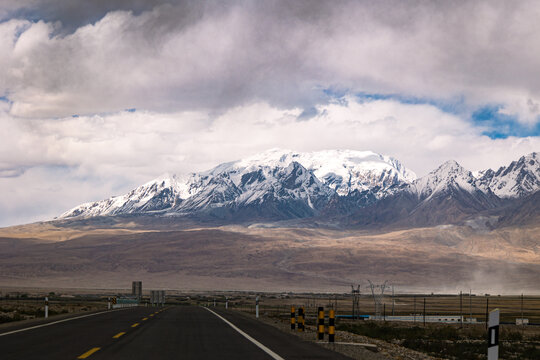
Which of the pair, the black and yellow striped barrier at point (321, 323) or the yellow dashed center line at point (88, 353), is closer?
the yellow dashed center line at point (88, 353)

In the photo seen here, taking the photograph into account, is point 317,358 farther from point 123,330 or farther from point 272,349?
point 123,330

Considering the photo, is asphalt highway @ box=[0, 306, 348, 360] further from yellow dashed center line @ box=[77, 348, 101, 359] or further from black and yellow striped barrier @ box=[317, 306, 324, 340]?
black and yellow striped barrier @ box=[317, 306, 324, 340]

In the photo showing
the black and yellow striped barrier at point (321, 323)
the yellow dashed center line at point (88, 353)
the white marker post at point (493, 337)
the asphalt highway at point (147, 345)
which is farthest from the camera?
the black and yellow striped barrier at point (321, 323)

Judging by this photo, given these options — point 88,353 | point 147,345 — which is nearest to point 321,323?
point 147,345

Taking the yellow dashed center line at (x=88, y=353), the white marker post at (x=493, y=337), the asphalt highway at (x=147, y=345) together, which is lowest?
the asphalt highway at (x=147, y=345)

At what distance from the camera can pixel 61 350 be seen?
16.9 m

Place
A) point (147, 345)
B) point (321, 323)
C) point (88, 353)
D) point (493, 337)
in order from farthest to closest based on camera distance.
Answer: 1. point (321, 323)
2. point (147, 345)
3. point (88, 353)
4. point (493, 337)

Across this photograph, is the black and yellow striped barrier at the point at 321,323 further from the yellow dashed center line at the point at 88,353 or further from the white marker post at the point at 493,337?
the white marker post at the point at 493,337

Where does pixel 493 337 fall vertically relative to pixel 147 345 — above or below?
above

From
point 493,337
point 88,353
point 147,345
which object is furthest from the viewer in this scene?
point 147,345

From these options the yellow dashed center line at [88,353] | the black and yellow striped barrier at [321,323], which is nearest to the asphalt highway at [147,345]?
the yellow dashed center line at [88,353]

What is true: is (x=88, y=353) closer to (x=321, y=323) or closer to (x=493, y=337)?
(x=321, y=323)

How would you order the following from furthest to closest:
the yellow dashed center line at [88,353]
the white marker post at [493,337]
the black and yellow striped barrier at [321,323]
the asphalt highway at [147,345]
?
the black and yellow striped barrier at [321,323], the asphalt highway at [147,345], the yellow dashed center line at [88,353], the white marker post at [493,337]

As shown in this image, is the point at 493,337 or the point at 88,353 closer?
the point at 493,337
